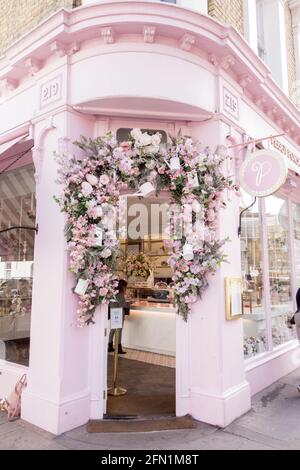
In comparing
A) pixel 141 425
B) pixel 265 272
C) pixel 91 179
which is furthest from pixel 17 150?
pixel 265 272

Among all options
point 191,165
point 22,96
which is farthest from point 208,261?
point 22,96

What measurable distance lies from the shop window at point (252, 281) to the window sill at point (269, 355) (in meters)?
0.09

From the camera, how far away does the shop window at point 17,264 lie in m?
5.70

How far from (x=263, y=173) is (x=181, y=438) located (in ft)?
11.3

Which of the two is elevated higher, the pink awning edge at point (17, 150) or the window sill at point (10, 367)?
the pink awning edge at point (17, 150)

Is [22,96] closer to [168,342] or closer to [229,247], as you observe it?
[229,247]

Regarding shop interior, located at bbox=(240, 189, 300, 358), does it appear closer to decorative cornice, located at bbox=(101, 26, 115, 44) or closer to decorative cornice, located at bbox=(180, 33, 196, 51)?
decorative cornice, located at bbox=(180, 33, 196, 51)

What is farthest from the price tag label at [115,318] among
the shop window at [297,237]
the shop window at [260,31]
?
the shop window at [260,31]

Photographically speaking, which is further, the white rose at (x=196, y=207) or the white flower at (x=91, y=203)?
the white rose at (x=196, y=207)

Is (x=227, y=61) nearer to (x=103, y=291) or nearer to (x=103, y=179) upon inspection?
(x=103, y=179)

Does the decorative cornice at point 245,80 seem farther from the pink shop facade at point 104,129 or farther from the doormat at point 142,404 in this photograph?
the doormat at point 142,404

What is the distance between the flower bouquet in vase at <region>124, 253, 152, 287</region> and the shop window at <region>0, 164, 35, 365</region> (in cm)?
457
